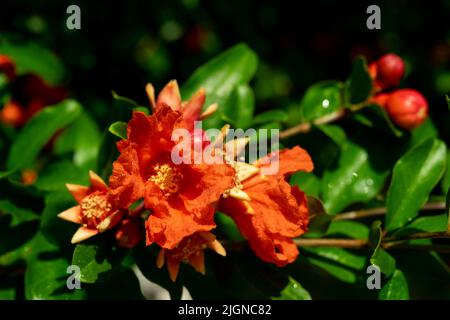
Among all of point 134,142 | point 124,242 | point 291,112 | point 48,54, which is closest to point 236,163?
point 134,142

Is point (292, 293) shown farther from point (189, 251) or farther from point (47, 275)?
point (47, 275)

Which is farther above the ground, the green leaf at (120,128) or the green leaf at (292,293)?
the green leaf at (120,128)

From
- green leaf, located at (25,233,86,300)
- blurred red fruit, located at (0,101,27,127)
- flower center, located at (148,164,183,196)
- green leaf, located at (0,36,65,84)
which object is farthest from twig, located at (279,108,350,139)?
green leaf, located at (0,36,65,84)

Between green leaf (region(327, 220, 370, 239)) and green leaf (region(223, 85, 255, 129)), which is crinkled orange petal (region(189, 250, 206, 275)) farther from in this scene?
green leaf (region(223, 85, 255, 129))

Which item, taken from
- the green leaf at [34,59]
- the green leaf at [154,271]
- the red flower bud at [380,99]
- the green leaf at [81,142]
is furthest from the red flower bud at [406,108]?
the green leaf at [34,59]

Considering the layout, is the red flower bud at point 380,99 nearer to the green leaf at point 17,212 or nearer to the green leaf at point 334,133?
the green leaf at point 334,133

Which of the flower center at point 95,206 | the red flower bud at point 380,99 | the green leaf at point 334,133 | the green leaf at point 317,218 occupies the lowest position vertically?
the green leaf at point 317,218

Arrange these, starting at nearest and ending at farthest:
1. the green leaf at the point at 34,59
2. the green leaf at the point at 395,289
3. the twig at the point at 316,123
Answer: the green leaf at the point at 395,289 → the twig at the point at 316,123 → the green leaf at the point at 34,59
